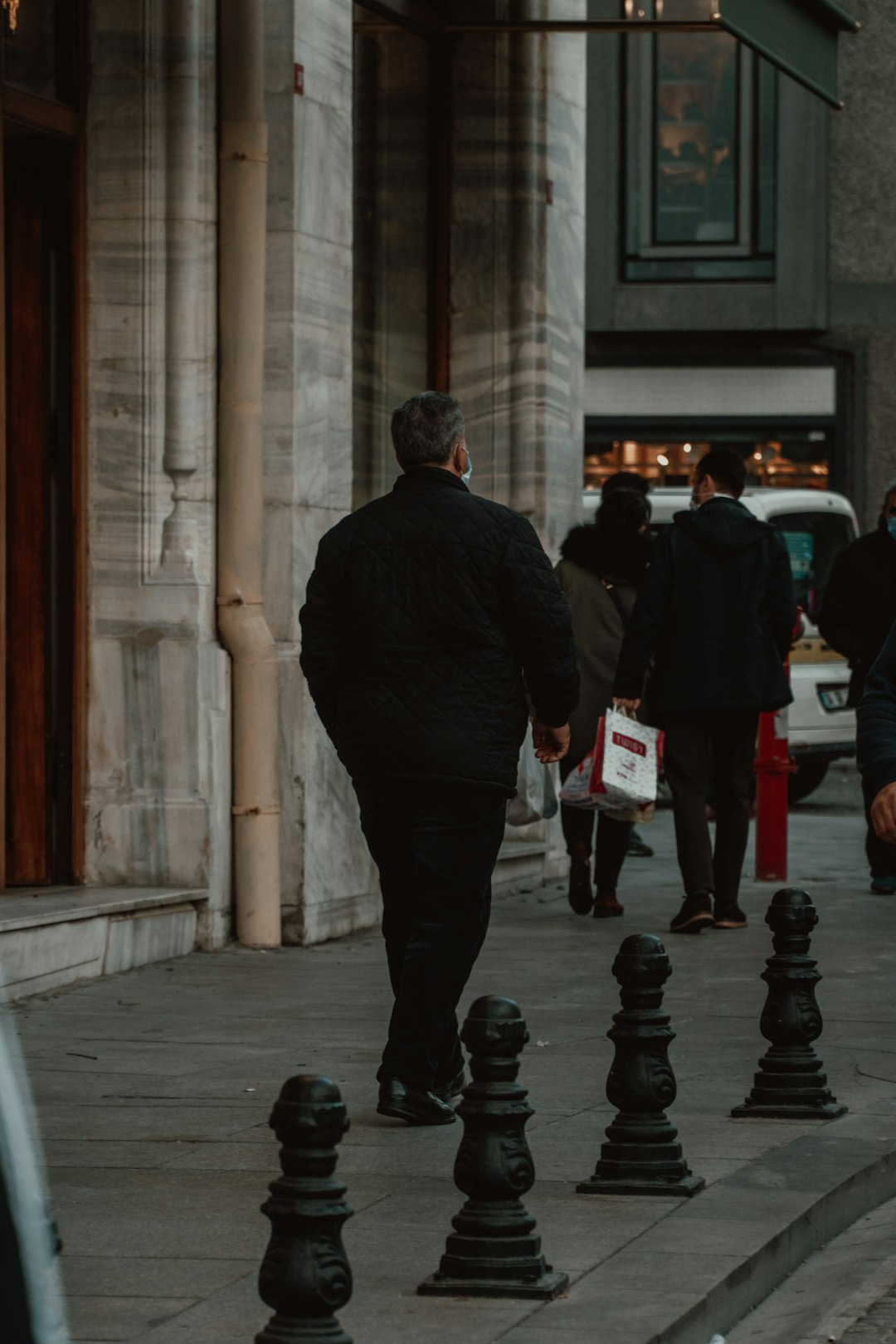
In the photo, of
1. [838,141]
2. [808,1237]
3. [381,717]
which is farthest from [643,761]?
[838,141]

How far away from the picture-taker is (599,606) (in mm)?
10914

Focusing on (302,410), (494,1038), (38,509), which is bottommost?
(494,1038)

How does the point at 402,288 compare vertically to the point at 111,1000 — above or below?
above

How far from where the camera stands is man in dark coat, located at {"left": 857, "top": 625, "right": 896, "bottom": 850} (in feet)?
15.9

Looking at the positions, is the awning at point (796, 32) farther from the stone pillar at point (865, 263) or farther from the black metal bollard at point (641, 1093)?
the stone pillar at point (865, 263)

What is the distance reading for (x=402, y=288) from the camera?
11.9 m

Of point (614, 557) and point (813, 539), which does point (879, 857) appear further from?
point (813, 539)

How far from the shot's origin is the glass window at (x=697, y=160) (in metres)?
27.9

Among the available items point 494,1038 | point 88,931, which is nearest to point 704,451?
point 88,931

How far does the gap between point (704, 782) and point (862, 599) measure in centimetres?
178

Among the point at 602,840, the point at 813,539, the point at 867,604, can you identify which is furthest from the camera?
the point at 813,539

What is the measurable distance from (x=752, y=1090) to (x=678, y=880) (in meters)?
6.08

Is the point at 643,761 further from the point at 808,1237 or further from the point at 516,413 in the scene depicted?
the point at 808,1237

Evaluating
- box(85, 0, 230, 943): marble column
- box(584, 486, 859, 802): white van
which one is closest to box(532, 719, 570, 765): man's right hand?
box(85, 0, 230, 943): marble column
